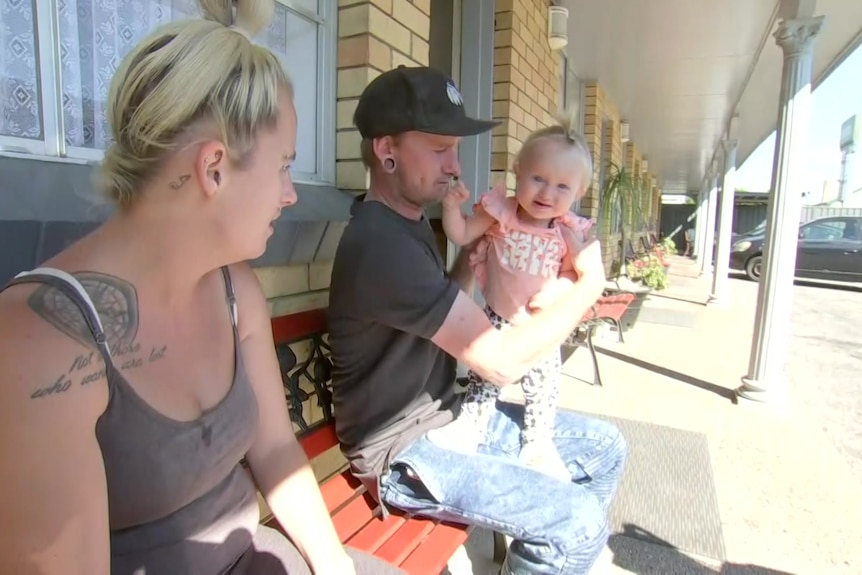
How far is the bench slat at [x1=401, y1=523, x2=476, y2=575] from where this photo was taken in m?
1.33

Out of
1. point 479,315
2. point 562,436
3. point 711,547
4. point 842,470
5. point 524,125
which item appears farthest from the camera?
point 524,125

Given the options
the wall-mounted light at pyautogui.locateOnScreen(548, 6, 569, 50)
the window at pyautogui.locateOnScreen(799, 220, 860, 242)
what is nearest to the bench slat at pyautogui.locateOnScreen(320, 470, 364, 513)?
the wall-mounted light at pyautogui.locateOnScreen(548, 6, 569, 50)

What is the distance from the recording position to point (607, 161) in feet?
26.4

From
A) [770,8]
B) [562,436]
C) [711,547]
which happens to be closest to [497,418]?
[562,436]

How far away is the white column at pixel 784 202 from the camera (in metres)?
3.66

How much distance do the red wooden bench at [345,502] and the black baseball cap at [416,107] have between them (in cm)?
63

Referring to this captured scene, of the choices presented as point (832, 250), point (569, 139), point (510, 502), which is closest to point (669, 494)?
point (510, 502)

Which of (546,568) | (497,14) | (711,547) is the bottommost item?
(711,547)

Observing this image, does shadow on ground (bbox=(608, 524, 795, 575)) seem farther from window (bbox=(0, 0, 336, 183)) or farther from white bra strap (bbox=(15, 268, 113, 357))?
window (bbox=(0, 0, 336, 183))

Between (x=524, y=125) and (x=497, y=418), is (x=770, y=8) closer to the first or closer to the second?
(x=524, y=125)

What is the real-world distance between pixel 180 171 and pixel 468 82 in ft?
9.13

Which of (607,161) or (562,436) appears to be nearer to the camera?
(562,436)

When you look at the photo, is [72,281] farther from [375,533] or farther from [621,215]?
[621,215]

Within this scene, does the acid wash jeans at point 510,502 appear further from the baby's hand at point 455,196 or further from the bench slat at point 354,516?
the baby's hand at point 455,196
